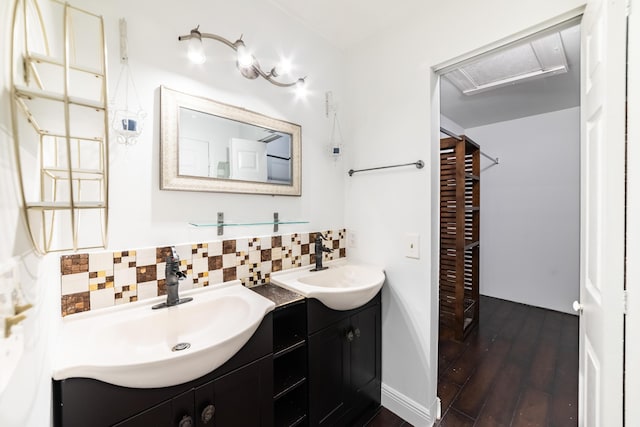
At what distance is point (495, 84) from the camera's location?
2453mm

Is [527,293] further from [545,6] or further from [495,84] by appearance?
[545,6]

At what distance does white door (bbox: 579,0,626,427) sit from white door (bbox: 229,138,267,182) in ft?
4.63

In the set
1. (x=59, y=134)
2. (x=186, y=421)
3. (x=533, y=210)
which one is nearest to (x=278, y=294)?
(x=186, y=421)

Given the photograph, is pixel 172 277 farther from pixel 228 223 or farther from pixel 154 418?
pixel 154 418

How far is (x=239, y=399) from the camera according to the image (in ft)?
3.20

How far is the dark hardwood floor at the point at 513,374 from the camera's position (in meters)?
1.62

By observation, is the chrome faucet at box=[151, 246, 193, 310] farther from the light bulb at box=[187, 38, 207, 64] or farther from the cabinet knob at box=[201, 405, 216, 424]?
the light bulb at box=[187, 38, 207, 64]

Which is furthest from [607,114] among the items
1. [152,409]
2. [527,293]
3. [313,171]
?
[527,293]

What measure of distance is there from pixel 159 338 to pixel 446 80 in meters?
2.87

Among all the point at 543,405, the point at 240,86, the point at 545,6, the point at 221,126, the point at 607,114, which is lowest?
the point at 543,405

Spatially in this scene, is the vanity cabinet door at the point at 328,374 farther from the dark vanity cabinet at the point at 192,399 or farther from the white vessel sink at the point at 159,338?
the white vessel sink at the point at 159,338

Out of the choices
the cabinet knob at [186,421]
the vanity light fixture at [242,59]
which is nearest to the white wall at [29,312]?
the cabinet knob at [186,421]

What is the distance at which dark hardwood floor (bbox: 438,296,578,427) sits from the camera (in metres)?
1.62

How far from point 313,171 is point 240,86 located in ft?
2.24
